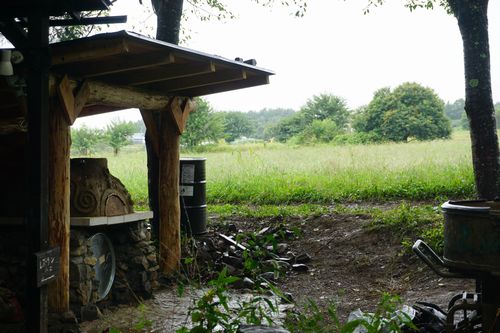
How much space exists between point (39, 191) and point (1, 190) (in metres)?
1.78

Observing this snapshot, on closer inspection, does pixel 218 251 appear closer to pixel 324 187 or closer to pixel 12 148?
pixel 12 148

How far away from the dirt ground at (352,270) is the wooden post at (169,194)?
842 millimetres

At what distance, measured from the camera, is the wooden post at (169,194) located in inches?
307

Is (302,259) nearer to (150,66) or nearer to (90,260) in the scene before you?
(90,260)

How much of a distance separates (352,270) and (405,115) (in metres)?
49.8

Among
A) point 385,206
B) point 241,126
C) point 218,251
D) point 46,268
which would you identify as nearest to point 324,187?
point 385,206

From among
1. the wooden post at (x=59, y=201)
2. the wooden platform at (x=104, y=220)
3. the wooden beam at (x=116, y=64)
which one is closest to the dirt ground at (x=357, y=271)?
the wooden platform at (x=104, y=220)

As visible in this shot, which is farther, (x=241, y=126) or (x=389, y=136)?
(x=241, y=126)

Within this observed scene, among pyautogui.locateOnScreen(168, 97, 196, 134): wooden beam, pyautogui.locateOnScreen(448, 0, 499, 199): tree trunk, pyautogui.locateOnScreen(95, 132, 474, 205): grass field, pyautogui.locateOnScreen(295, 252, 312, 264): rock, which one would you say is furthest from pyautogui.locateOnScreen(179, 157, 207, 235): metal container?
pyautogui.locateOnScreen(95, 132, 474, 205): grass field

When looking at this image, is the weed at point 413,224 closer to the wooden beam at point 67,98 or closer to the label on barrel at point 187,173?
the label on barrel at point 187,173

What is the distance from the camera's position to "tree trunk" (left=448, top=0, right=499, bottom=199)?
8.38 meters

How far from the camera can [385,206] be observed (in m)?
11.5

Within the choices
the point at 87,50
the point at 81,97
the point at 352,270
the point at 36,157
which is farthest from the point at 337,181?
the point at 36,157

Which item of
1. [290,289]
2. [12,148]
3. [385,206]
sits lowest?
[290,289]
